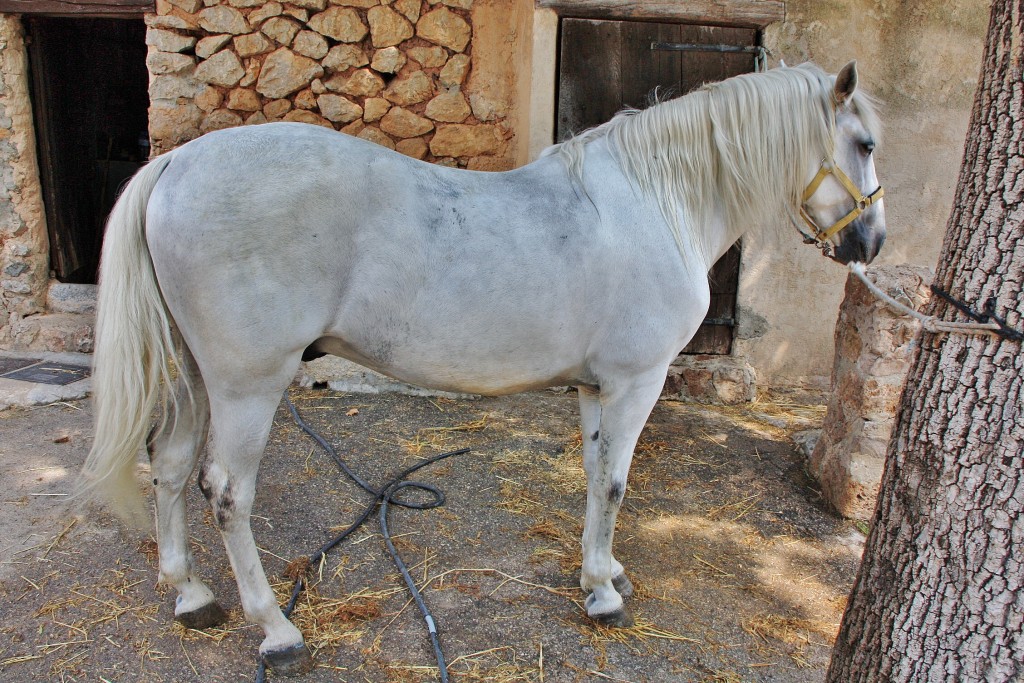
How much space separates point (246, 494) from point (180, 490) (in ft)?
1.31

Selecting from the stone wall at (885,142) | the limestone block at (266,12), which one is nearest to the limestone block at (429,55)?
the limestone block at (266,12)

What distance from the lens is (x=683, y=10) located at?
4168mm

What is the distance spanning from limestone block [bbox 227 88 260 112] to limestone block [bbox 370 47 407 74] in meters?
0.76

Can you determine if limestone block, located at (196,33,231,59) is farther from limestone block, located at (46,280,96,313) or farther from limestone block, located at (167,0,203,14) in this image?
limestone block, located at (46,280,96,313)

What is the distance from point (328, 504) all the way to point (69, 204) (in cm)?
382

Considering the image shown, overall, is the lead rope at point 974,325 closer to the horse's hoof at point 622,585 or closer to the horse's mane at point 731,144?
the horse's mane at point 731,144

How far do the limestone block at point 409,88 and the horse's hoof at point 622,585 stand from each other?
3.17 meters

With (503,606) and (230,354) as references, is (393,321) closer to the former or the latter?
(230,354)

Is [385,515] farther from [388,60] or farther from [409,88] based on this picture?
[388,60]

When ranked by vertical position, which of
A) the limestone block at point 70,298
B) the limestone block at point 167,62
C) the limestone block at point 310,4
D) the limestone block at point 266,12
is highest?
the limestone block at point 310,4

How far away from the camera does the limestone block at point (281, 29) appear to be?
165 inches

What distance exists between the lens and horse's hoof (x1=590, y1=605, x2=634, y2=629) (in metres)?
2.47

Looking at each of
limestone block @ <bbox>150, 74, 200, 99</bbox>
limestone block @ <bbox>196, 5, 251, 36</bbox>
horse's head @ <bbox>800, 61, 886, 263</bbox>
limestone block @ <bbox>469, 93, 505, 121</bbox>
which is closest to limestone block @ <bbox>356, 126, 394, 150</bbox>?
limestone block @ <bbox>469, 93, 505, 121</bbox>

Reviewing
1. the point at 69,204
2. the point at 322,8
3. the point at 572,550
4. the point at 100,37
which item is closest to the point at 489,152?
the point at 322,8
